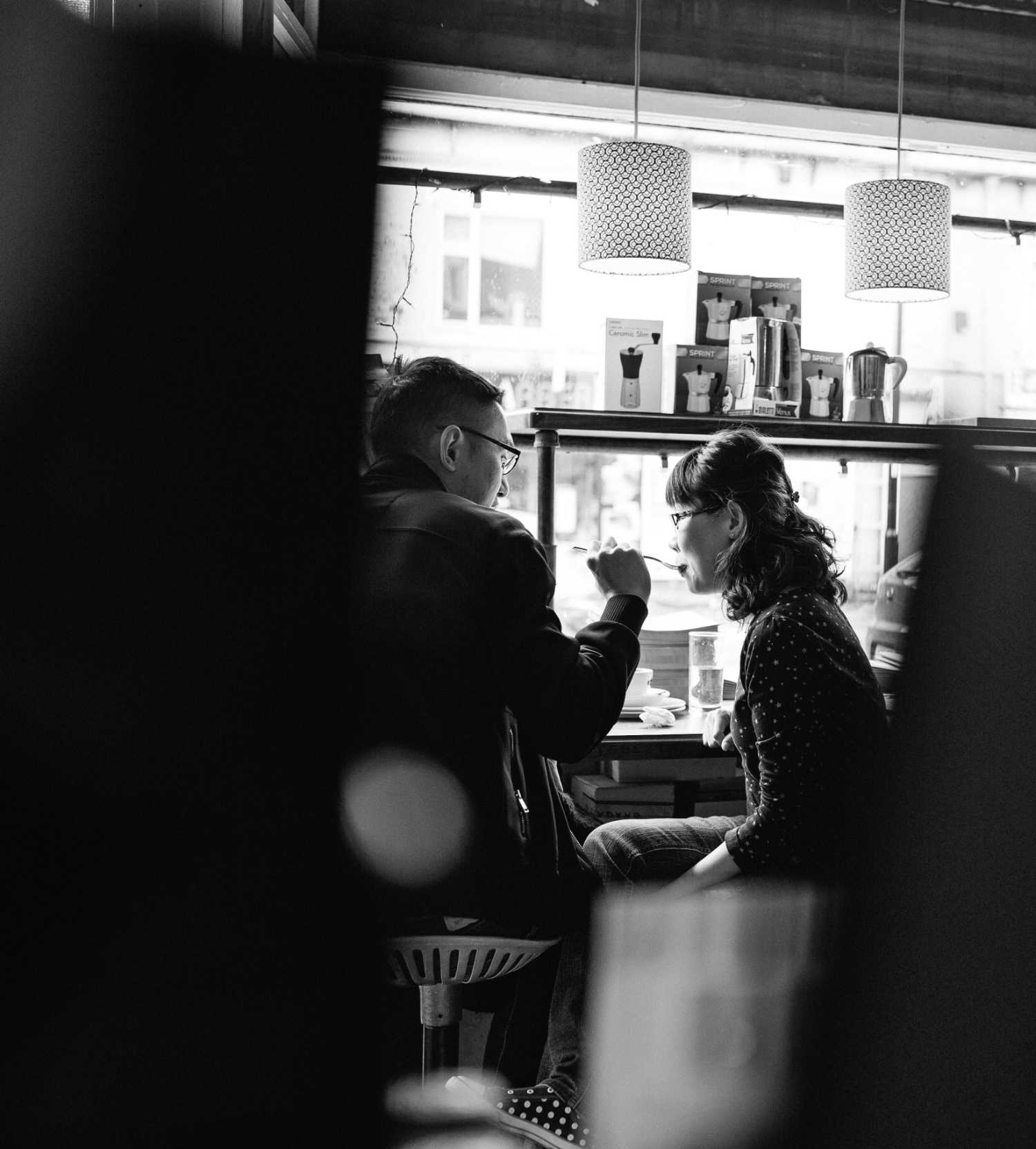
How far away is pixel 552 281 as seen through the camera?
3.52 m

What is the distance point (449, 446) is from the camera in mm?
1768

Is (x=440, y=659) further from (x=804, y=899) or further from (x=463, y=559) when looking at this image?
(x=804, y=899)

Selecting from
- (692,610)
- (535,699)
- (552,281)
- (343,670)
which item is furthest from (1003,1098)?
(552,281)

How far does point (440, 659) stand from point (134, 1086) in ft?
3.18

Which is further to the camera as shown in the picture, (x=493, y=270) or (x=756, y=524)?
(x=493, y=270)

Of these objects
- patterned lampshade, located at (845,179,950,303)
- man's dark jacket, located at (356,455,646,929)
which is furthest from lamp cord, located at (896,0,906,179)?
man's dark jacket, located at (356,455,646,929)

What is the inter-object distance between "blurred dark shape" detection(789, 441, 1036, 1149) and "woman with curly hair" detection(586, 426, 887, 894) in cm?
84

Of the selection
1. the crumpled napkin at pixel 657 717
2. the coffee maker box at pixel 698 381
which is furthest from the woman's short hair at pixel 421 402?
the coffee maker box at pixel 698 381

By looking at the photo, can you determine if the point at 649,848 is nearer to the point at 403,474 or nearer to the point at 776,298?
the point at 403,474

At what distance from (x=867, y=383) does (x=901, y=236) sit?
387 mm

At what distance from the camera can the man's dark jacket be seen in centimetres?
152

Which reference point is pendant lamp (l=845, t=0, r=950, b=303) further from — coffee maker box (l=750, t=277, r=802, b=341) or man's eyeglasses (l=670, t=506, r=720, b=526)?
man's eyeglasses (l=670, t=506, r=720, b=526)

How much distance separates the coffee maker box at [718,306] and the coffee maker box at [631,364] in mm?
159

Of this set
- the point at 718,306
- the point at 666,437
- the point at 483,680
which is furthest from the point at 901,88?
the point at 483,680
